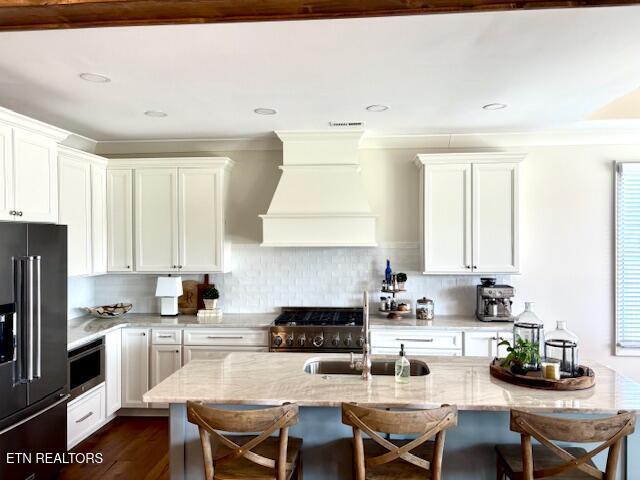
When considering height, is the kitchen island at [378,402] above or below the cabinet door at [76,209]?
below

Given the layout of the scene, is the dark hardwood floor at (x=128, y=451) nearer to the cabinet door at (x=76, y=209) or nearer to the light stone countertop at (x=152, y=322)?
the light stone countertop at (x=152, y=322)

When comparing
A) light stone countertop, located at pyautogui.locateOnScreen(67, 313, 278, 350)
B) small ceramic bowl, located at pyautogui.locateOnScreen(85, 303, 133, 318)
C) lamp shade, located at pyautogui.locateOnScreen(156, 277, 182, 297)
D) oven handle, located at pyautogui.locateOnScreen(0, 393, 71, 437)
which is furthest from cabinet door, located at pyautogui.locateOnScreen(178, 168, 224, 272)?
oven handle, located at pyautogui.locateOnScreen(0, 393, 71, 437)

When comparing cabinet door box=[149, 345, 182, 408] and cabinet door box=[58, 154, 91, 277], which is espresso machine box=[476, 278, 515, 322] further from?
cabinet door box=[58, 154, 91, 277]

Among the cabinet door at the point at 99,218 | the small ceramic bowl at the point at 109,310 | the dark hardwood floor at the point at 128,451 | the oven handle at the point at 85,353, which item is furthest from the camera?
the small ceramic bowl at the point at 109,310

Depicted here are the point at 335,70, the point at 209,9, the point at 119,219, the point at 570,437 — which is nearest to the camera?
the point at 209,9

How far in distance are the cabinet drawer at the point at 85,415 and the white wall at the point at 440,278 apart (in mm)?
1154

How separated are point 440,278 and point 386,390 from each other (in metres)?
2.52

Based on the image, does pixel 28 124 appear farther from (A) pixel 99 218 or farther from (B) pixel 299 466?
(B) pixel 299 466

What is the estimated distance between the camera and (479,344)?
397 centimetres

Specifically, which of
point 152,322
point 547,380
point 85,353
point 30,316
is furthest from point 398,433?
point 152,322

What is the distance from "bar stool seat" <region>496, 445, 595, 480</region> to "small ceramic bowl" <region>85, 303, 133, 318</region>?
362 cm

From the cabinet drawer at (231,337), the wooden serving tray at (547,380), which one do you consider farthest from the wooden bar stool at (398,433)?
the cabinet drawer at (231,337)

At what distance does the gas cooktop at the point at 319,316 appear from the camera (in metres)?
4.11

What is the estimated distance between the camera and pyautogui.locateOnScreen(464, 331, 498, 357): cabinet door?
Result: 13.0ft
